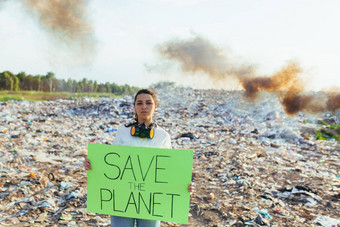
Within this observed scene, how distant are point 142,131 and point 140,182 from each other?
1.13 ft

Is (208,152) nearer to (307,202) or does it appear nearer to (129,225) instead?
(307,202)

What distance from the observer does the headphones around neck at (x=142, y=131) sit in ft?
5.20

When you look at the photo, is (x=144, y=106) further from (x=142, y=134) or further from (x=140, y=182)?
(x=140, y=182)

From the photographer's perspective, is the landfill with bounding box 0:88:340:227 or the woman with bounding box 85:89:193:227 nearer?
the woman with bounding box 85:89:193:227

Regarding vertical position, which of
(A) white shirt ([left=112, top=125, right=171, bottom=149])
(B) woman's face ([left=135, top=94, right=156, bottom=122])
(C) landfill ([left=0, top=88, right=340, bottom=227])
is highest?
(B) woman's face ([left=135, top=94, right=156, bottom=122])

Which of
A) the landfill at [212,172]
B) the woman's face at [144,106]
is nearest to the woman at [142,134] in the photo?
the woman's face at [144,106]

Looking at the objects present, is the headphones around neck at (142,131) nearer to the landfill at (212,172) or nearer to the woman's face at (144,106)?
the woman's face at (144,106)

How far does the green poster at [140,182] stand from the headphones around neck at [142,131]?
0.28 feet

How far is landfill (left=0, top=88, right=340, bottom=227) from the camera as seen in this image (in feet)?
9.48

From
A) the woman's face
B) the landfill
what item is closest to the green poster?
the woman's face

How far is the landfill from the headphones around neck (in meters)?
1.58

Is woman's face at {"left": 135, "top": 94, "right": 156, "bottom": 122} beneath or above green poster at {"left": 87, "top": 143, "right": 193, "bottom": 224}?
above

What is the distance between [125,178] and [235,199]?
2.28 metres

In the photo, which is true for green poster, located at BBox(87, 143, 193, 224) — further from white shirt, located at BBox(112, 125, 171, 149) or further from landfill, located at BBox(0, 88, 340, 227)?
landfill, located at BBox(0, 88, 340, 227)
